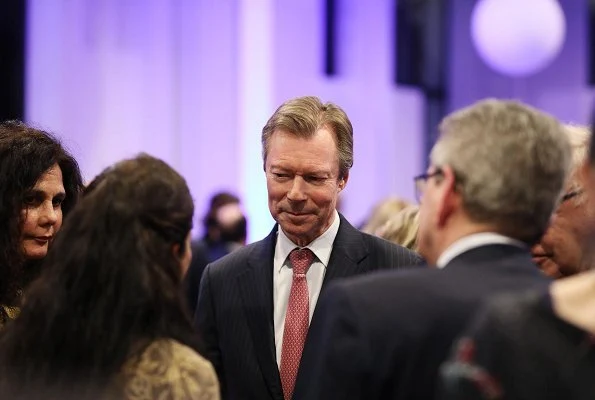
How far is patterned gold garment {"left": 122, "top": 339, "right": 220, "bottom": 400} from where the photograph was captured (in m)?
1.98

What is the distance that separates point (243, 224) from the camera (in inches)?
256

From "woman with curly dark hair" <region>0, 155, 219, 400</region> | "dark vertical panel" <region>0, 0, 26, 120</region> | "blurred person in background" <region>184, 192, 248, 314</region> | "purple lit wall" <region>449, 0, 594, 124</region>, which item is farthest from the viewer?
"purple lit wall" <region>449, 0, 594, 124</region>

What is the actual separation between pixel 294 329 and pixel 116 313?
3.51 feet

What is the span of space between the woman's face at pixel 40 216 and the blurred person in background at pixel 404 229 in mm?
1257

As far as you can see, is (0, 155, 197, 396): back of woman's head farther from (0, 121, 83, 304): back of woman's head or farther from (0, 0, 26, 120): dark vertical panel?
(0, 0, 26, 120): dark vertical panel

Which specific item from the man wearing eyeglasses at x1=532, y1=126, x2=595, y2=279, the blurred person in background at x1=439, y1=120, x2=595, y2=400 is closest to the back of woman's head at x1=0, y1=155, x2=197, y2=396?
the blurred person in background at x1=439, y1=120, x2=595, y2=400

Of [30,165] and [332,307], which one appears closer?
[332,307]

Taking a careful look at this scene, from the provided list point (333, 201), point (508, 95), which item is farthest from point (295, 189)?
point (508, 95)

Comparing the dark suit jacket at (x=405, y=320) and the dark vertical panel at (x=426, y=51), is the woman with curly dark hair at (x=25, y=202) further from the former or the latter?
the dark vertical panel at (x=426, y=51)

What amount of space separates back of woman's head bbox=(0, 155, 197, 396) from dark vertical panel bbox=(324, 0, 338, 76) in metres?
6.73

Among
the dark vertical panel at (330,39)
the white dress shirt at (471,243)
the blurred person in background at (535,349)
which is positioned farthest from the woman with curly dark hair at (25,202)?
the dark vertical panel at (330,39)

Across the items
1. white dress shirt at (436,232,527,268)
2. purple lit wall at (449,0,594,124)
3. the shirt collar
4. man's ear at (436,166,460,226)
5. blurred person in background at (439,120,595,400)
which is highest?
purple lit wall at (449,0,594,124)

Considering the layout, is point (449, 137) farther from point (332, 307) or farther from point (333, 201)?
point (333, 201)

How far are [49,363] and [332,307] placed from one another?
560mm
